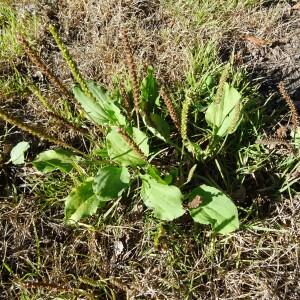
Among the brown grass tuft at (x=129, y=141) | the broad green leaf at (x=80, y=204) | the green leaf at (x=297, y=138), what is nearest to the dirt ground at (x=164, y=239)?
the broad green leaf at (x=80, y=204)

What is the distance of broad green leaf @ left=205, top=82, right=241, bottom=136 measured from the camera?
238 cm

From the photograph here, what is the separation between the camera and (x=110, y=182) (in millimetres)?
2238

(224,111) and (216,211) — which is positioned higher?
(224,111)

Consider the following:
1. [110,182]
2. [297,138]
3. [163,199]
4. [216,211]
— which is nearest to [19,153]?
[110,182]

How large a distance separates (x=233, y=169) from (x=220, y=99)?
0.41 m

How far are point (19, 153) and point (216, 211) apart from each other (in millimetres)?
1160

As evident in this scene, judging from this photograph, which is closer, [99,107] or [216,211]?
[216,211]

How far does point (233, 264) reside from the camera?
2.23 metres

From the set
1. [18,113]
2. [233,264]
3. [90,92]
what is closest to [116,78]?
[90,92]

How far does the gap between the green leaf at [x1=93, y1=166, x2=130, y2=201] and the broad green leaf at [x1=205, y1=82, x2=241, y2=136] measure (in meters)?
0.55

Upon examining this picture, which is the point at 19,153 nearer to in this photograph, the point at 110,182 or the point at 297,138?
the point at 110,182

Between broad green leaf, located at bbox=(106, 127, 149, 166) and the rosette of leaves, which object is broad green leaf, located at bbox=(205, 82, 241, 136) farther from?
broad green leaf, located at bbox=(106, 127, 149, 166)

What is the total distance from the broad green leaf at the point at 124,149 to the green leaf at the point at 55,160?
0.25 meters

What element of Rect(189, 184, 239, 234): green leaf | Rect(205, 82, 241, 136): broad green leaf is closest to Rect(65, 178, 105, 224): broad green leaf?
Rect(189, 184, 239, 234): green leaf
